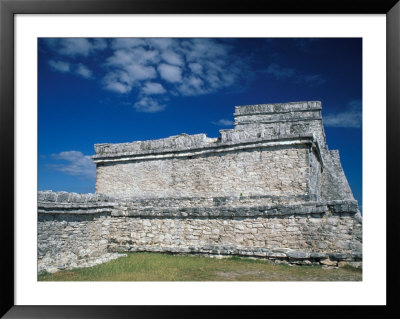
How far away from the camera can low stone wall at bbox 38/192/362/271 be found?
6.35 metres

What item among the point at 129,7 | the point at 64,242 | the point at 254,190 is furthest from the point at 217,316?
the point at 254,190

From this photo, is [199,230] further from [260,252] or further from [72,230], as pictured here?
[72,230]

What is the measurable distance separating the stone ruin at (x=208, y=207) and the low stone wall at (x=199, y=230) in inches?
0.8

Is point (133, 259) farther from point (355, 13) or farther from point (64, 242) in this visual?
point (355, 13)

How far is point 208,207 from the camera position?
303 inches

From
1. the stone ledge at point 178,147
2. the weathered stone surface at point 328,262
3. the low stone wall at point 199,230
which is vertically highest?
the stone ledge at point 178,147

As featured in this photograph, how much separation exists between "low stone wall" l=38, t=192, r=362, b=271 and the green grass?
30cm

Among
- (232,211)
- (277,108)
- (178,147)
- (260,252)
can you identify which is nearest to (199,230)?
(232,211)

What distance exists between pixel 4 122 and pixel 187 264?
14.1 feet

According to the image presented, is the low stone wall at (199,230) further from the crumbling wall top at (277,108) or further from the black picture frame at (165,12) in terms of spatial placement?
the crumbling wall top at (277,108)

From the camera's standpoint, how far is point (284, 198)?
8.19m

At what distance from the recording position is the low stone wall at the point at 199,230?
20.8 ft

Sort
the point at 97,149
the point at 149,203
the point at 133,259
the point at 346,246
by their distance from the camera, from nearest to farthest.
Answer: the point at 346,246 → the point at 133,259 → the point at 149,203 → the point at 97,149

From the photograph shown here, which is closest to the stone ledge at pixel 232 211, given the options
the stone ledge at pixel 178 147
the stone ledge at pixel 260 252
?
the stone ledge at pixel 260 252
